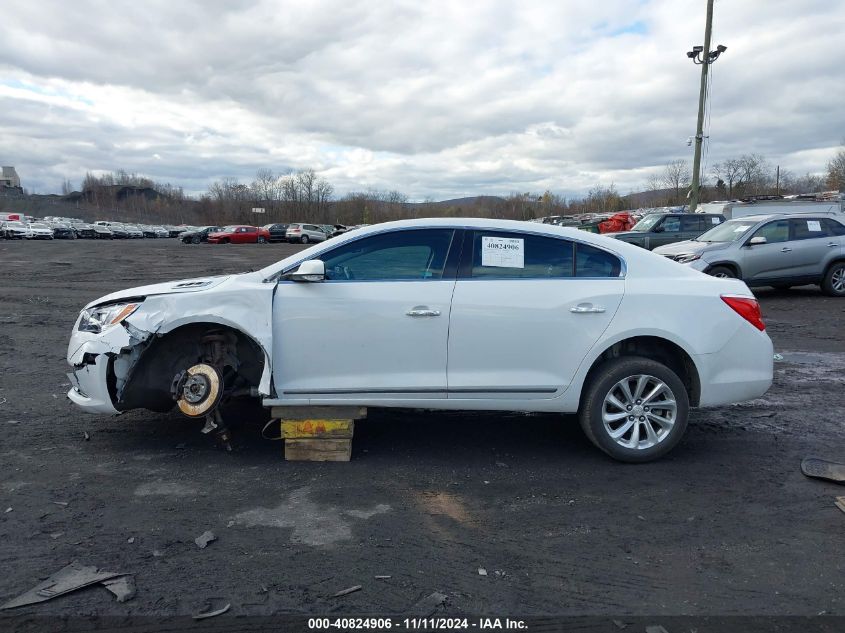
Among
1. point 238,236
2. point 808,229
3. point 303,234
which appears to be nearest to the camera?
point 808,229

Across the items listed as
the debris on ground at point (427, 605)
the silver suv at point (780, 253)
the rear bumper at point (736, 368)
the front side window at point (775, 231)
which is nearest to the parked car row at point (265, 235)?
the silver suv at point (780, 253)

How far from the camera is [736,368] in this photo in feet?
15.6

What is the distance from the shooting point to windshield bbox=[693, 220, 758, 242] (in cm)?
1327

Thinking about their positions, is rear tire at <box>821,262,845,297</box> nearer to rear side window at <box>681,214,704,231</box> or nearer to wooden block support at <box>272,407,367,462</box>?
rear side window at <box>681,214,704,231</box>

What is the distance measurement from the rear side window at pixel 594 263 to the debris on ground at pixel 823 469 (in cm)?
Answer: 189

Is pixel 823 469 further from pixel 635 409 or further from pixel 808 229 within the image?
pixel 808 229

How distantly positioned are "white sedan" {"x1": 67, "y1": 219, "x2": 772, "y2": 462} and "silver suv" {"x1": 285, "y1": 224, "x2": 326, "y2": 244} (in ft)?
150

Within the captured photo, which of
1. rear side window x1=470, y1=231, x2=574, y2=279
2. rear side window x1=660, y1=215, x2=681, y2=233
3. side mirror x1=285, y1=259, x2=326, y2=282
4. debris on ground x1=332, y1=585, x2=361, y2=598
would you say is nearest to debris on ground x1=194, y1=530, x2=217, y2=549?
debris on ground x1=332, y1=585, x2=361, y2=598

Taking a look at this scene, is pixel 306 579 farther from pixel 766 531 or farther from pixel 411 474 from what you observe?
pixel 766 531

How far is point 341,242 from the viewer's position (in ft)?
15.8

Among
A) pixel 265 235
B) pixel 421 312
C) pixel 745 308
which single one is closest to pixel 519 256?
pixel 421 312

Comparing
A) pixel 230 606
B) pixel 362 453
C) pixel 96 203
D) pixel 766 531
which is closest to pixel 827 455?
pixel 766 531

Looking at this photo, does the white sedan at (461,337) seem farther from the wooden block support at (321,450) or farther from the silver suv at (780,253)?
the silver suv at (780,253)

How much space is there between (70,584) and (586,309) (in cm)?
350
